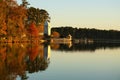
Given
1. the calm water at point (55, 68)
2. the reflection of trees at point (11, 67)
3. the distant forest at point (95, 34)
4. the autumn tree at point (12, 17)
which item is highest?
the autumn tree at point (12, 17)

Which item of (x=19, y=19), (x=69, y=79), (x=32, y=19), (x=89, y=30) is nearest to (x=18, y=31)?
(x=19, y=19)

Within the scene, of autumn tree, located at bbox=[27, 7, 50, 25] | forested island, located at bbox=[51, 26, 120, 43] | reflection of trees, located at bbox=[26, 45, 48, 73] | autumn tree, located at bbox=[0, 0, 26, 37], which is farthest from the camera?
forested island, located at bbox=[51, 26, 120, 43]

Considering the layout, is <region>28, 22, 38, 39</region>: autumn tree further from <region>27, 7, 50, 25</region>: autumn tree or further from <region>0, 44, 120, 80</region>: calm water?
<region>0, 44, 120, 80</region>: calm water

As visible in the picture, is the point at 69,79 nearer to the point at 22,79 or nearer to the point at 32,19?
the point at 22,79

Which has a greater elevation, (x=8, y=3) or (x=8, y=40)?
(x=8, y=3)

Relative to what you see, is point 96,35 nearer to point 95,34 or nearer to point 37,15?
point 95,34

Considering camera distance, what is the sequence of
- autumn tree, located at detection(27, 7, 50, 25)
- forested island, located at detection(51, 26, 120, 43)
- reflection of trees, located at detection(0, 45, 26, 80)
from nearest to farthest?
reflection of trees, located at detection(0, 45, 26, 80) < autumn tree, located at detection(27, 7, 50, 25) < forested island, located at detection(51, 26, 120, 43)

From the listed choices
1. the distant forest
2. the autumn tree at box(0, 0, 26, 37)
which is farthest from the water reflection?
the distant forest

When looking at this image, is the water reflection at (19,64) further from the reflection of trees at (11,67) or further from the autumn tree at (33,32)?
the autumn tree at (33,32)

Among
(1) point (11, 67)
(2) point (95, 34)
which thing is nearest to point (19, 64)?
(1) point (11, 67)

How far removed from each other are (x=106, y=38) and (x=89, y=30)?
10480mm

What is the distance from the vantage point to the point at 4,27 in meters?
54.0

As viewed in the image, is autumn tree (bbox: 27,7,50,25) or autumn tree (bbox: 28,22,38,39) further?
autumn tree (bbox: 27,7,50,25)

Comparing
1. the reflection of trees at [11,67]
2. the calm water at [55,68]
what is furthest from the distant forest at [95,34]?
the reflection of trees at [11,67]
